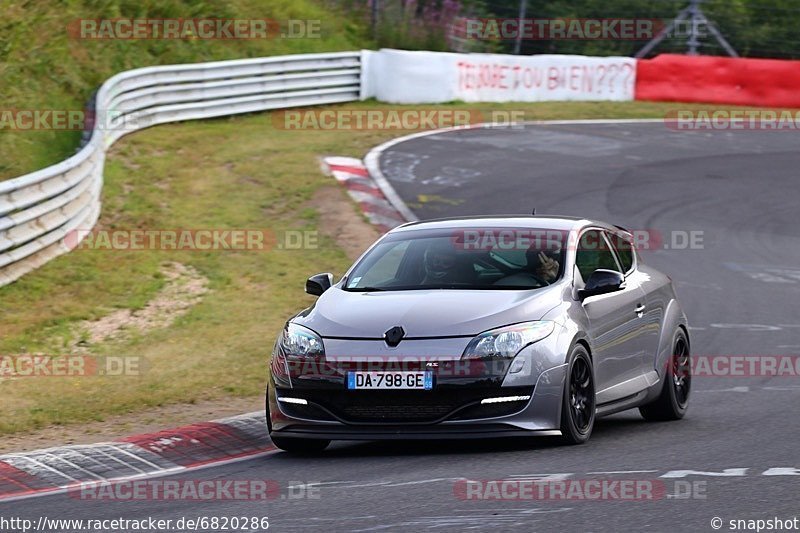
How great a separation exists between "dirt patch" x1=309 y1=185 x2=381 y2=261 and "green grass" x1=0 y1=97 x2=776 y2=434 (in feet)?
0.56

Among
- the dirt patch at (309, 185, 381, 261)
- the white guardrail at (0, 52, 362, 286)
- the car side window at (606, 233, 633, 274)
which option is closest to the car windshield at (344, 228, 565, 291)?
the car side window at (606, 233, 633, 274)

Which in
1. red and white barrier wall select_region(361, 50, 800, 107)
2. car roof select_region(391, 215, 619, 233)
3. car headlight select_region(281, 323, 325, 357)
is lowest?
car headlight select_region(281, 323, 325, 357)

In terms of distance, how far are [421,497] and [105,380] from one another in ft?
18.2

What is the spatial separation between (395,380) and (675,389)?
302 centimetres

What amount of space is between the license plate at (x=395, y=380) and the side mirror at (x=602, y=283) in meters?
1.42

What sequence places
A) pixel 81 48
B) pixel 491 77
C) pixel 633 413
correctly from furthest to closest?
pixel 491 77, pixel 81 48, pixel 633 413

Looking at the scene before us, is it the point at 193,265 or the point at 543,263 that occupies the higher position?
the point at 543,263

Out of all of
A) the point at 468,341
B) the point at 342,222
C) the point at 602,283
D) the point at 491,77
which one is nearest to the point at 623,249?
the point at 602,283

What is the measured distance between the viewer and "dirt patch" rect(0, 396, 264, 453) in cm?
942

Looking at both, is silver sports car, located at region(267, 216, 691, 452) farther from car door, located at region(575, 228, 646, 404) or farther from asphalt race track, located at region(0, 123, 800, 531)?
asphalt race track, located at region(0, 123, 800, 531)

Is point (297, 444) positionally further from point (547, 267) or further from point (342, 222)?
point (342, 222)

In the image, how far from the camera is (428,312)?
8.31 m

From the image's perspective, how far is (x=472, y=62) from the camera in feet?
101

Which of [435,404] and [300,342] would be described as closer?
[435,404]
